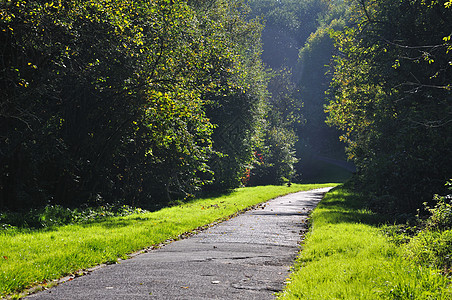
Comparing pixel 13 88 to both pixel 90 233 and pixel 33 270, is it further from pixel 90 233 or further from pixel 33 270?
pixel 33 270

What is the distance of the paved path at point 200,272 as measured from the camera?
19.4 ft

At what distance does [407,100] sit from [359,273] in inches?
614

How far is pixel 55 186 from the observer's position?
57.7 ft

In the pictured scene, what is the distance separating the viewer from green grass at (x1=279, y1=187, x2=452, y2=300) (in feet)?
17.0

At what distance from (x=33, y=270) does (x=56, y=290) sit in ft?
3.37

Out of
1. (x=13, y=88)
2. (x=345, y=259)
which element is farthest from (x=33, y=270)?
(x=13, y=88)

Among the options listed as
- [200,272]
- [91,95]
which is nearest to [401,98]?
[91,95]

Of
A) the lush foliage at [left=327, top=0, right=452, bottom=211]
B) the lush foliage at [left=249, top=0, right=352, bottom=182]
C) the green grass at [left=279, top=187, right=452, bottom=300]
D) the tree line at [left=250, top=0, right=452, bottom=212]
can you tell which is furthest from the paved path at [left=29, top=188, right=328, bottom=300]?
the lush foliage at [left=249, top=0, right=352, bottom=182]

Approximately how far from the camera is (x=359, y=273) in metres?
6.42

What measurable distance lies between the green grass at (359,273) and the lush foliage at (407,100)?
19.1 feet

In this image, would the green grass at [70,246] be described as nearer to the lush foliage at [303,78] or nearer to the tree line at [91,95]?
the tree line at [91,95]

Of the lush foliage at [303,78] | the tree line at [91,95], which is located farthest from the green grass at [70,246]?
the lush foliage at [303,78]

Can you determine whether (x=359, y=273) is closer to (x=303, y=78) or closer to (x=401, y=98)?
(x=401, y=98)

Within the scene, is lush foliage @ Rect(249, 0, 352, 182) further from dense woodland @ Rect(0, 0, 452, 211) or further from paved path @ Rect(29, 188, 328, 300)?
paved path @ Rect(29, 188, 328, 300)
